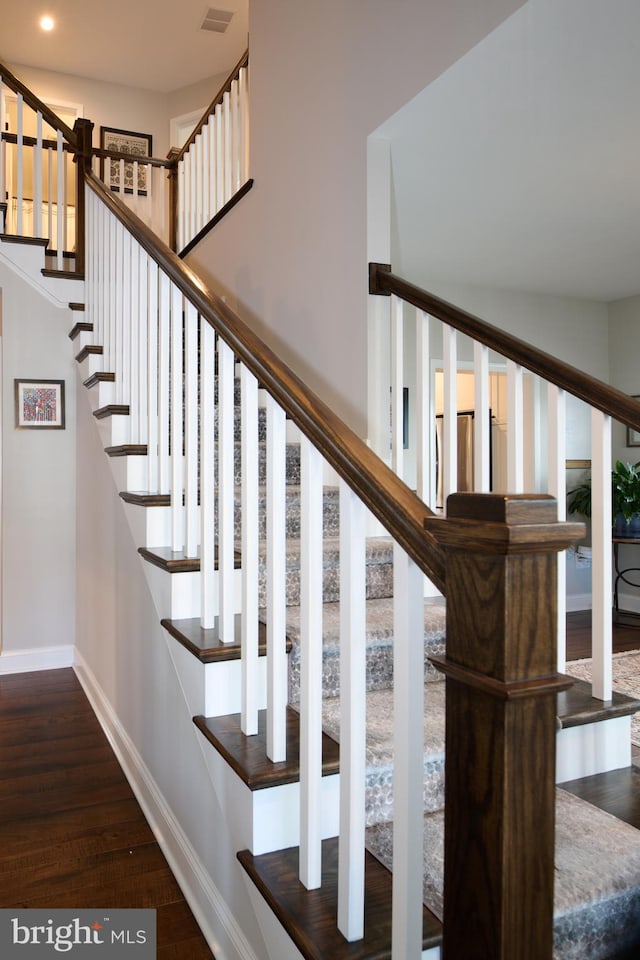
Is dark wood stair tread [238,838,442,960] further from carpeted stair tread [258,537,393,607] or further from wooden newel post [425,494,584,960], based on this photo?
carpeted stair tread [258,537,393,607]

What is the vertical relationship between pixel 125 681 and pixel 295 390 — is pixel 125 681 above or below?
below

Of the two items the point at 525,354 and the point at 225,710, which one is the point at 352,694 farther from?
the point at 525,354

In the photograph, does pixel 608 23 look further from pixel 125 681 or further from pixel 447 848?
pixel 125 681

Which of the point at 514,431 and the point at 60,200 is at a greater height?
the point at 60,200

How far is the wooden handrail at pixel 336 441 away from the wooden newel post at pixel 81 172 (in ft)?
8.03

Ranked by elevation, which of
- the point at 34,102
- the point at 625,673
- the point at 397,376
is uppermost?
the point at 34,102

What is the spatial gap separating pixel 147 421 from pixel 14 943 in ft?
5.16

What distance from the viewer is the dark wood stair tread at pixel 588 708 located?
1716 mm

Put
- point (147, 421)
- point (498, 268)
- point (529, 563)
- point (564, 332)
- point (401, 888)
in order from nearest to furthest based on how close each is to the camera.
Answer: point (529, 563), point (401, 888), point (147, 421), point (498, 268), point (564, 332)

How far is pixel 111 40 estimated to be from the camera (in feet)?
19.1

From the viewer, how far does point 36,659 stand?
13.2 ft

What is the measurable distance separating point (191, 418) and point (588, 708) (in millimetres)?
1303

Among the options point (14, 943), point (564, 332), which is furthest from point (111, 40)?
point (14, 943)

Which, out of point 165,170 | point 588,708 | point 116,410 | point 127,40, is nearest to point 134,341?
point 116,410
